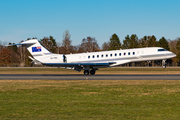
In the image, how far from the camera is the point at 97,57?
112 ft

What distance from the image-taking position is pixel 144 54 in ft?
105

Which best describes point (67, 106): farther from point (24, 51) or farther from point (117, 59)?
point (24, 51)

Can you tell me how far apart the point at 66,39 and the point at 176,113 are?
89.9 metres

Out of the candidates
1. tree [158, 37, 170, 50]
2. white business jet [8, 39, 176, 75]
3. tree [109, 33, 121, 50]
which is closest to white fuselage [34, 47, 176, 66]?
white business jet [8, 39, 176, 75]

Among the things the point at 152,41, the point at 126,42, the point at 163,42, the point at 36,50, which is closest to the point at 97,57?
the point at 36,50

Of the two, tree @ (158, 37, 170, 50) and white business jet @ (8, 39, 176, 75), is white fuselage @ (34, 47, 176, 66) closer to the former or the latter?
white business jet @ (8, 39, 176, 75)

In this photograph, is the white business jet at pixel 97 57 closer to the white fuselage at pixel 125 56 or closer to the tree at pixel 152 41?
the white fuselage at pixel 125 56

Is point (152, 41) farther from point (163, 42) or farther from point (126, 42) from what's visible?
point (126, 42)

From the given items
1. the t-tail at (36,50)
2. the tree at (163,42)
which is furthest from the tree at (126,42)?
the t-tail at (36,50)

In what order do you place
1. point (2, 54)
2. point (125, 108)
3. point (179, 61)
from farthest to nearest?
point (2, 54)
point (179, 61)
point (125, 108)

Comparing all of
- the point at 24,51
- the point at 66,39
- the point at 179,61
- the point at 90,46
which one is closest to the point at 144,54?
the point at 179,61

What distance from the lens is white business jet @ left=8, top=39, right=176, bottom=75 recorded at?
32.1m

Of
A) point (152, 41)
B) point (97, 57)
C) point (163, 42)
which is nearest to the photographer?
point (97, 57)

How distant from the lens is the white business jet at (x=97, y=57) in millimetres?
32094
